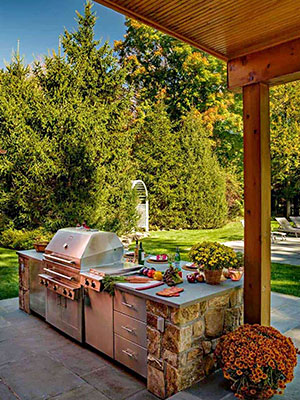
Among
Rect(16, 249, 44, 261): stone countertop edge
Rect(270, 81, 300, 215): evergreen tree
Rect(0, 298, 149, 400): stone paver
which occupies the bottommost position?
Rect(0, 298, 149, 400): stone paver

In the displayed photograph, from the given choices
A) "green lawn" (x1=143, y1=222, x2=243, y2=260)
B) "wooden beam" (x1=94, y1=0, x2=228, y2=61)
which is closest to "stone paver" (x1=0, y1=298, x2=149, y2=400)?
"wooden beam" (x1=94, y1=0, x2=228, y2=61)

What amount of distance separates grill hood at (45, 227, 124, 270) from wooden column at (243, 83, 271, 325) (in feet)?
4.43

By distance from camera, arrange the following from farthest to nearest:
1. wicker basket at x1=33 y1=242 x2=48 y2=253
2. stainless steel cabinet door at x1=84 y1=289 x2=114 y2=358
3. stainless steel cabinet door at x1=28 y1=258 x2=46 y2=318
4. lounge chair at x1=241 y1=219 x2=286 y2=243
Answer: lounge chair at x1=241 y1=219 x2=286 y2=243 → wicker basket at x1=33 y1=242 x2=48 y2=253 → stainless steel cabinet door at x1=28 y1=258 x2=46 y2=318 → stainless steel cabinet door at x1=84 y1=289 x2=114 y2=358

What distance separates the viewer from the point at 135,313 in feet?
9.52

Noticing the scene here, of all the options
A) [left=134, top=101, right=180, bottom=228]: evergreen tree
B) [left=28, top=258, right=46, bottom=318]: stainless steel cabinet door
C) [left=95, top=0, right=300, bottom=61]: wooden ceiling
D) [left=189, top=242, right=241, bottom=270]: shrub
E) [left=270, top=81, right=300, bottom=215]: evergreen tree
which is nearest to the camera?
[left=95, top=0, right=300, bottom=61]: wooden ceiling

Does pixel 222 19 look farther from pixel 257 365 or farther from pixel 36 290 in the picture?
pixel 36 290

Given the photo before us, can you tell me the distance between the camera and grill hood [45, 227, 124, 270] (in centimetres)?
346

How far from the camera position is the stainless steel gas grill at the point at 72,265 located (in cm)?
345

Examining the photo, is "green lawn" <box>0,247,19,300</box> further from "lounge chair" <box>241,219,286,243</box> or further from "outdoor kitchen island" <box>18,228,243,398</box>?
"lounge chair" <box>241,219,286,243</box>

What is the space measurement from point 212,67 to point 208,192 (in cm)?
689

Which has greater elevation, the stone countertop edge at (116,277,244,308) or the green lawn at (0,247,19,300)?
the stone countertop edge at (116,277,244,308)

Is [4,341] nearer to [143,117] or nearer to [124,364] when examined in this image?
[124,364]

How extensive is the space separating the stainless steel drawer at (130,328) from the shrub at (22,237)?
19.2 feet

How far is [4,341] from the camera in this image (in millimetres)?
3676
